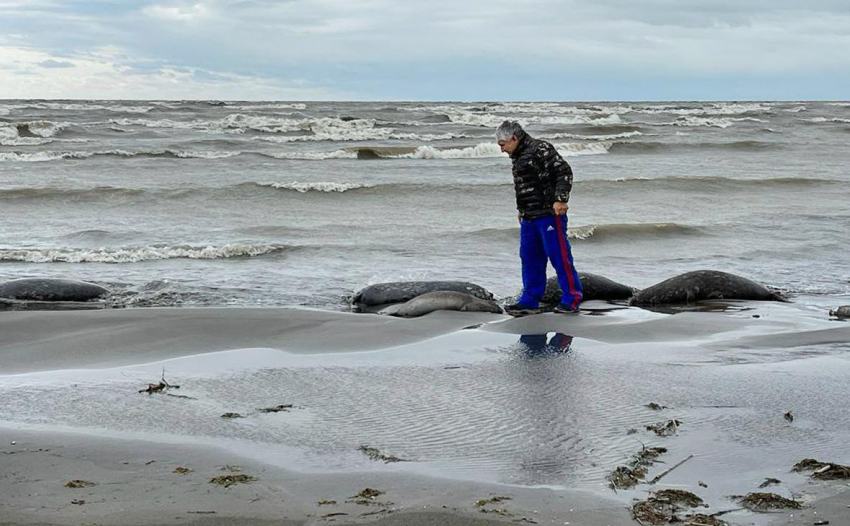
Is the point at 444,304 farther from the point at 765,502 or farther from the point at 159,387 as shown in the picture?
the point at 765,502

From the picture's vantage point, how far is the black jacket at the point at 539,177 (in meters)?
9.24

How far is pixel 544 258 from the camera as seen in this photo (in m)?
9.72

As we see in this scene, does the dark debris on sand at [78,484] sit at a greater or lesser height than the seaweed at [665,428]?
greater

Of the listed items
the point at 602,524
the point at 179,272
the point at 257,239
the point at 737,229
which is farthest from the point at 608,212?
the point at 602,524

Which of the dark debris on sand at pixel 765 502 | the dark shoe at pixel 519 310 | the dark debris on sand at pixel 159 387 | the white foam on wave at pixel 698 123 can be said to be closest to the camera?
the dark debris on sand at pixel 765 502

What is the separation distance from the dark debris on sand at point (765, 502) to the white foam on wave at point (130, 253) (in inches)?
391

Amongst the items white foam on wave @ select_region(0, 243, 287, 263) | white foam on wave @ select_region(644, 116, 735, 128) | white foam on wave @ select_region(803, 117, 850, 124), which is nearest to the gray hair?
white foam on wave @ select_region(0, 243, 287, 263)

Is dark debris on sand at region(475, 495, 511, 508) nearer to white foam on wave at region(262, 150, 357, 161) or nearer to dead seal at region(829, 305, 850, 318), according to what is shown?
dead seal at region(829, 305, 850, 318)

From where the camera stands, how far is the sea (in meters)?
12.0

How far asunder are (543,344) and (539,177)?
86.8 inches

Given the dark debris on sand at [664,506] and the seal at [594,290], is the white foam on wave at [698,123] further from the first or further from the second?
the dark debris on sand at [664,506]

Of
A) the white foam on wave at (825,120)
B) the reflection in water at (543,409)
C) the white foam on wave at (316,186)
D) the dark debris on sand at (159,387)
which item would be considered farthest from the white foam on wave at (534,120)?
the dark debris on sand at (159,387)

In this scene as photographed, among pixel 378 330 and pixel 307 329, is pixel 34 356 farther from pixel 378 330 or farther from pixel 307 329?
pixel 378 330

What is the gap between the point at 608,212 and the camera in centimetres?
1855
